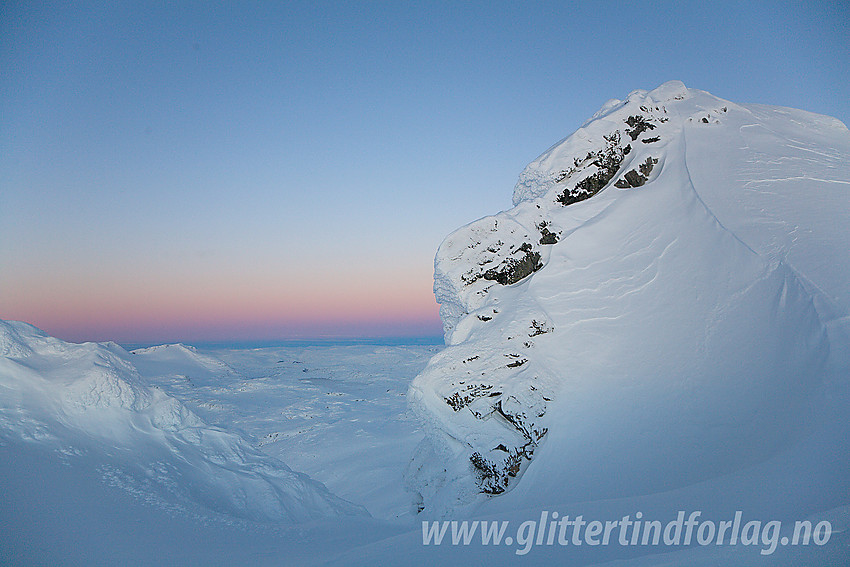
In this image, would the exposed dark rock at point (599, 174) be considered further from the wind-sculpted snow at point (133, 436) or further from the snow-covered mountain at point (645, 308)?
the wind-sculpted snow at point (133, 436)

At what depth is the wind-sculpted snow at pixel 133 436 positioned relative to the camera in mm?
6930

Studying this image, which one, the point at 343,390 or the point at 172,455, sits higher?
the point at 172,455

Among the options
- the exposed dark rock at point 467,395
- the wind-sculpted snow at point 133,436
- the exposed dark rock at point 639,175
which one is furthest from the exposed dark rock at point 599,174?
the wind-sculpted snow at point 133,436

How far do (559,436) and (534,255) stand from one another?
3929 mm

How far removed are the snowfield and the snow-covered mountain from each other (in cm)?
4

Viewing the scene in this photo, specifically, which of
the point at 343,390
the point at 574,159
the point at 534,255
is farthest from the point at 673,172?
the point at 343,390

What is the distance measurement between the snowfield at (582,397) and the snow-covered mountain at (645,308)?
36mm

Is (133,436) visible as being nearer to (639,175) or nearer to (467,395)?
(467,395)

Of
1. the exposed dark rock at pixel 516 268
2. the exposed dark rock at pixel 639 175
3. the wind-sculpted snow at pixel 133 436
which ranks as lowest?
the wind-sculpted snow at pixel 133 436

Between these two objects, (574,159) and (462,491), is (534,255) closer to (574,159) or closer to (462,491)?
(574,159)

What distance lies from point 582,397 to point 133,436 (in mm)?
8048

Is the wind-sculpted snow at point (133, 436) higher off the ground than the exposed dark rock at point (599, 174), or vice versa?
the exposed dark rock at point (599, 174)

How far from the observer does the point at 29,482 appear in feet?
18.6

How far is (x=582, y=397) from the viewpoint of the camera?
281 inches
